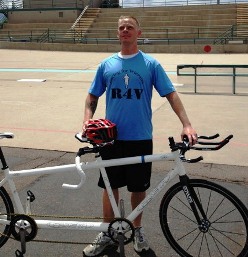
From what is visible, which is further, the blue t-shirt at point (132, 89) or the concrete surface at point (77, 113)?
the concrete surface at point (77, 113)

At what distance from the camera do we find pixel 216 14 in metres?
33.7

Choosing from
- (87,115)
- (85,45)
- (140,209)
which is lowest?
(85,45)

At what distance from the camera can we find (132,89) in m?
2.91

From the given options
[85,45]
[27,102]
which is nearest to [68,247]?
[27,102]

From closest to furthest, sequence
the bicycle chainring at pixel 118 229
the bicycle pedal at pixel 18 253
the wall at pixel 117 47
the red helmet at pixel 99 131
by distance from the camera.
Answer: the red helmet at pixel 99 131, the bicycle chainring at pixel 118 229, the bicycle pedal at pixel 18 253, the wall at pixel 117 47

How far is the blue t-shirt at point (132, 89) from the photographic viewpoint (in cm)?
290

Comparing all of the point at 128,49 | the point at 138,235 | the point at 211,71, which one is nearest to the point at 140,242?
the point at 138,235

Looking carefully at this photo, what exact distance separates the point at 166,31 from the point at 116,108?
2996cm

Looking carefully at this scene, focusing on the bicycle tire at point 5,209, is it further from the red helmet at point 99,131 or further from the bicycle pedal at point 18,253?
the red helmet at point 99,131

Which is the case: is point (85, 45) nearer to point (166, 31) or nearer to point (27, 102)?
point (166, 31)

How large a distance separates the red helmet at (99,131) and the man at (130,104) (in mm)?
68

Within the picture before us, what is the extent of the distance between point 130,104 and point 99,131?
1.21 ft

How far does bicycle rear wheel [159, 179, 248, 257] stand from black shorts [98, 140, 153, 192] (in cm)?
28

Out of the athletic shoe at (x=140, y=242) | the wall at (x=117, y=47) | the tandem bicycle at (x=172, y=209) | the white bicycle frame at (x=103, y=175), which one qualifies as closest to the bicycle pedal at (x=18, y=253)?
the tandem bicycle at (x=172, y=209)
